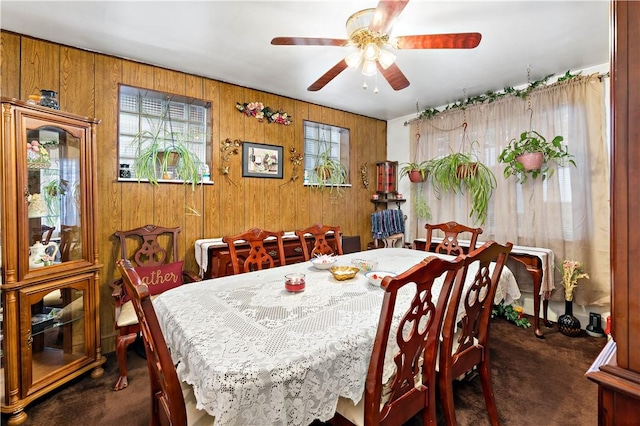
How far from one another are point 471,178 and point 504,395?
2246 millimetres

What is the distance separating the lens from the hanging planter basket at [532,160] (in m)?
2.92

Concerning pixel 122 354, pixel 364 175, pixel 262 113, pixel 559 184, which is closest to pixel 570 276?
pixel 559 184

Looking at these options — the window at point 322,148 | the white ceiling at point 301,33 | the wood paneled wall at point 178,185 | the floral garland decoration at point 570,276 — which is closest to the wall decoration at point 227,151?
the wood paneled wall at point 178,185

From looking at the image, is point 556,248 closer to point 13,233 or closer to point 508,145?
point 508,145

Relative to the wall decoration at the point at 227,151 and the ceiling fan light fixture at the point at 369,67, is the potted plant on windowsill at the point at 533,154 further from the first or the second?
the wall decoration at the point at 227,151

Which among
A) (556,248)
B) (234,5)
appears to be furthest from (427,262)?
(556,248)

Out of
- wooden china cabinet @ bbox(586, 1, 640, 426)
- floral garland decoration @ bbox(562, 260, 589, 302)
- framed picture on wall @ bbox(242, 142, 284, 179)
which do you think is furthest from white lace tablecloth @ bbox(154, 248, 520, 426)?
floral garland decoration @ bbox(562, 260, 589, 302)

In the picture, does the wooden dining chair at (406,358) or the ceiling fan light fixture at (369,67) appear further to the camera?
the ceiling fan light fixture at (369,67)

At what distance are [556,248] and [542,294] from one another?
1.72 feet

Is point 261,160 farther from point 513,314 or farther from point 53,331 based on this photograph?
point 513,314

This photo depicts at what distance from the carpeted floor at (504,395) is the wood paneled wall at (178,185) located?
63cm

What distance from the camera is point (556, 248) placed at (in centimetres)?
303

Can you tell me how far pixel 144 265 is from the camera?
266cm

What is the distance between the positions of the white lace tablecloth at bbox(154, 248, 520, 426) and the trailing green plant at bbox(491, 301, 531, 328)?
209 centimetres
